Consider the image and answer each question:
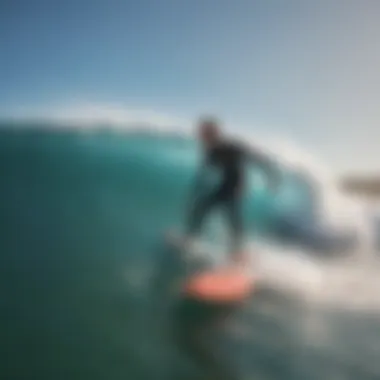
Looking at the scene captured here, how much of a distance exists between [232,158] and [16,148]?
47cm

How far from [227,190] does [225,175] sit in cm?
3

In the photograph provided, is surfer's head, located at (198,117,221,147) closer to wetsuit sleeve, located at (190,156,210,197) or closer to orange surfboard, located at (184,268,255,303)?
wetsuit sleeve, located at (190,156,210,197)

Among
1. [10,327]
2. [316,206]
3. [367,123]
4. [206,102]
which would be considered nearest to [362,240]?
[316,206]

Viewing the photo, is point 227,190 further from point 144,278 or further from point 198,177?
point 144,278

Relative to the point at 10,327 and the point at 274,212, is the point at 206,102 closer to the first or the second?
the point at 274,212

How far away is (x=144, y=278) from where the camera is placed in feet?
4.78

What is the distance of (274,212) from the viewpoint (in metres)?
1.46

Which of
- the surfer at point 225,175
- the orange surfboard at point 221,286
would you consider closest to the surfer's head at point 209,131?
the surfer at point 225,175

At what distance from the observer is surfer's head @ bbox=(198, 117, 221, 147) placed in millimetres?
1497

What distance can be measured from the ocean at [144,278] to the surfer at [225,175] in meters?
0.02

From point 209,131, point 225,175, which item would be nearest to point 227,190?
point 225,175

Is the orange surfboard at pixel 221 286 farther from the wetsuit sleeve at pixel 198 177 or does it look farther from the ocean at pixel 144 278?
the wetsuit sleeve at pixel 198 177

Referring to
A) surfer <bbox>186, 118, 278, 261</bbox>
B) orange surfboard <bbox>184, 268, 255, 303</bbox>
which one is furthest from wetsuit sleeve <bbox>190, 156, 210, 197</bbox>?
orange surfboard <bbox>184, 268, 255, 303</bbox>

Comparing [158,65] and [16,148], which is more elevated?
[158,65]
